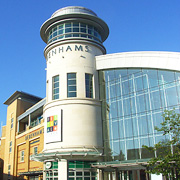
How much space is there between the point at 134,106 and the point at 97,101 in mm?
4607

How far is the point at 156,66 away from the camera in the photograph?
85.6ft

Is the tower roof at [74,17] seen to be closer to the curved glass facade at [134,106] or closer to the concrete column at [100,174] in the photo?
the curved glass facade at [134,106]

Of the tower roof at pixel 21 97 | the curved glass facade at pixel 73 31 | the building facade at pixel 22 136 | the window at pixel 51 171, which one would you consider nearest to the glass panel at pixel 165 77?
the curved glass facade at pixel 73 31

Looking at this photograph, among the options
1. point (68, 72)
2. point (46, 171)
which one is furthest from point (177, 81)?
point (46, 171)

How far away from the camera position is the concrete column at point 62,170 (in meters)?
26.4

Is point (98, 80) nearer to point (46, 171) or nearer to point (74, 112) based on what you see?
point (74, 112)

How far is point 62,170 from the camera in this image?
26641 mm

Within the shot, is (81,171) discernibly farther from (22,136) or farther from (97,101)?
(22,136)

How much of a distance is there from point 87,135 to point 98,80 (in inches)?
266

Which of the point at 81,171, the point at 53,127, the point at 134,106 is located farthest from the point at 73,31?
the point at 81,171

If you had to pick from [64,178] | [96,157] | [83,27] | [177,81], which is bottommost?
[64,178]

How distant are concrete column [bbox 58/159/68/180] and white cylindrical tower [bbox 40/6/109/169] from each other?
0.62 metres

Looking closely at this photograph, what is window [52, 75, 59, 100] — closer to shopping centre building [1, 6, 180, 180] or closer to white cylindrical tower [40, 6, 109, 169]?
white cylindrical tower [40, 6, 109, 169]

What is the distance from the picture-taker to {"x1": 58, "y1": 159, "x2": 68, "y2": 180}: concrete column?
2636 cm
